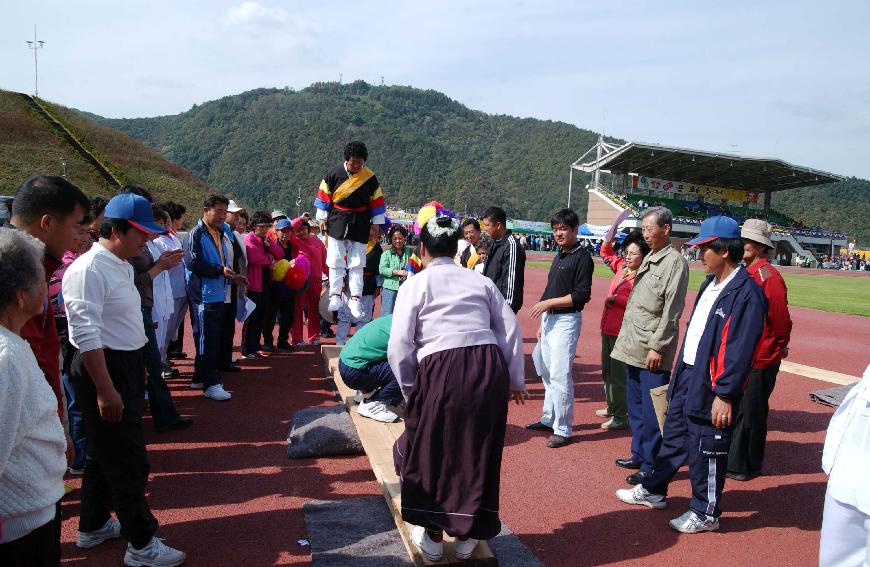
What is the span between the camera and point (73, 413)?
173 inches

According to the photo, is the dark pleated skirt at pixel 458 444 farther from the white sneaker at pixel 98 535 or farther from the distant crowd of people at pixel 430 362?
the white sneaker at pixel 98 535

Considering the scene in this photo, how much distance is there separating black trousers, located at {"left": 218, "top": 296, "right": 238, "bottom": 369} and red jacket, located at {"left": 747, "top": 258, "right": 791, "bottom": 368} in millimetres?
5736

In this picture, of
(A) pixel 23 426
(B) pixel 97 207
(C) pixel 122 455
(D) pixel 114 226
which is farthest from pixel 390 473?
(B) pixel 97 207

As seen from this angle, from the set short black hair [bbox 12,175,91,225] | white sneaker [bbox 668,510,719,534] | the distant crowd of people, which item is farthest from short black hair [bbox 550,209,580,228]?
short black hair [bbox 12,175,91,225]

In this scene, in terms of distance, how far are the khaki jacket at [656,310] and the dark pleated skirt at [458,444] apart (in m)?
2.12

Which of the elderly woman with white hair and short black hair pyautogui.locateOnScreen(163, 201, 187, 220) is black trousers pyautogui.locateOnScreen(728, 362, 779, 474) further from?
short black hair pyautogui.locateOnScreen(163, 201, 187, 220)

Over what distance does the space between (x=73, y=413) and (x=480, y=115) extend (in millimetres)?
203264

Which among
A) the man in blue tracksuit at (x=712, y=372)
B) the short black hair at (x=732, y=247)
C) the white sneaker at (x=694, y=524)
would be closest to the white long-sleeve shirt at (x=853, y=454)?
the man in blue tracksuit at (x=712, y=372)

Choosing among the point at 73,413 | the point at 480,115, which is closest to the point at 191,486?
the point at 73,413

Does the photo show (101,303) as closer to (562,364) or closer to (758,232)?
(562,364)

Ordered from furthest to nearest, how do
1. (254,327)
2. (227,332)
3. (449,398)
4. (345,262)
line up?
1. (254,327)
2. (227,332)
3. (345,262)
4. (449,398)

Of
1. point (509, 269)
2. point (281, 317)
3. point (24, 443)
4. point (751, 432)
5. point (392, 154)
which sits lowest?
point (751, 432)

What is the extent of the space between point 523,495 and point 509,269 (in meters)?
2.44

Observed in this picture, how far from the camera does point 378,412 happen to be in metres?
5.11
